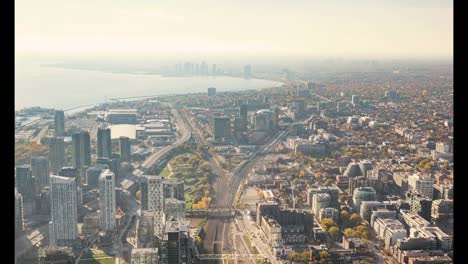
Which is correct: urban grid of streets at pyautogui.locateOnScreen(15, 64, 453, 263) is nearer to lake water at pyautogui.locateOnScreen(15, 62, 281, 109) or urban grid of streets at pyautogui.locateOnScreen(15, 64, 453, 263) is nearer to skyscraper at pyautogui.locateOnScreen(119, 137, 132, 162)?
skyscraper at pyautogui.locateOnScreen(119, 137, 132, 162)

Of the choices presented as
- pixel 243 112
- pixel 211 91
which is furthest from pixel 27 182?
pixel 211 91

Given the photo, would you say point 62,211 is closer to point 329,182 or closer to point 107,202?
point 107,202

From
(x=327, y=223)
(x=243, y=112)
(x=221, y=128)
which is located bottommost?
(x=327, y=223)

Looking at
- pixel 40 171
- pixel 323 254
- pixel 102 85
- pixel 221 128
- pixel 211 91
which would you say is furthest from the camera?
pixel 102 85

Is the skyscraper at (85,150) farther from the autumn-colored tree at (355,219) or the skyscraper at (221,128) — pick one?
the autumn-colored tree at (355,219)
